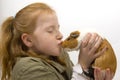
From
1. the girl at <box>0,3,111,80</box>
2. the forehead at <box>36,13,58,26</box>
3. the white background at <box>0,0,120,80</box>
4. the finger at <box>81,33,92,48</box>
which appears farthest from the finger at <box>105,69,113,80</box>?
the white background at <box>0,0,120,80</box>

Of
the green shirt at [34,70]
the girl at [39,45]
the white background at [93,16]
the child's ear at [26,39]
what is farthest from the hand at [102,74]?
the white background at [93,16]

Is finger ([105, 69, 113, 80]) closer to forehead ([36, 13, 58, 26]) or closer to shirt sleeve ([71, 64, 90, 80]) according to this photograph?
shirt sleeve ([71, 64, 90, 80])

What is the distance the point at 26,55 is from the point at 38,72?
0.09m

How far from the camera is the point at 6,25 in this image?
0.87m

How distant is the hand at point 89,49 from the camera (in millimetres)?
787

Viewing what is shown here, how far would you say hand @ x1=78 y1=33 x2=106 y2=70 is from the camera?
787mm

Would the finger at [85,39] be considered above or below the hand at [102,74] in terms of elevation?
above

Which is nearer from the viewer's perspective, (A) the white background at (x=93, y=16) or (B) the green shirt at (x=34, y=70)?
(B) the green shirt at (x=34, y=70)

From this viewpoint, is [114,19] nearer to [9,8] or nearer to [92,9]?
[92,9]

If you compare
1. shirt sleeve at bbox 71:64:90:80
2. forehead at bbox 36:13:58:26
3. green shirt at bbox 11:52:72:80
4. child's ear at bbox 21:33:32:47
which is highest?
forehead at bbox 36:13:58:26

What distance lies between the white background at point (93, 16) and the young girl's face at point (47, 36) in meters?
0.46

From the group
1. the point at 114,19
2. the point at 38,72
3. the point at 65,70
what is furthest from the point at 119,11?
the point at 38,72

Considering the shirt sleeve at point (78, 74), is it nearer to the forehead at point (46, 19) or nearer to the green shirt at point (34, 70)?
the green shirt at point (34, 70)

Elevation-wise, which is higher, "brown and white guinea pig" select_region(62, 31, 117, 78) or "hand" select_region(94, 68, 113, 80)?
"brown and white guinea pig" select_region(62, 31, 117, 78)
